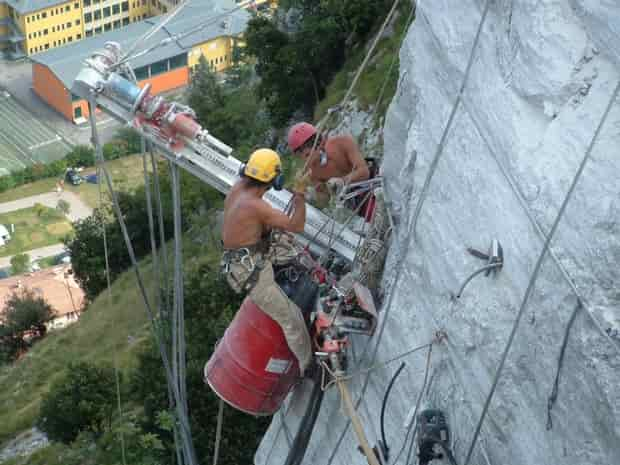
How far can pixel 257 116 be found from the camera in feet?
76.4

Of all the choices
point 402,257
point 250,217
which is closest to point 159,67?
point 250,217

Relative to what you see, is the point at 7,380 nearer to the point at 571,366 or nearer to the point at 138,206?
the point at 138,206

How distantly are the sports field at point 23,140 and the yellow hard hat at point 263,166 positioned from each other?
41.9 metres

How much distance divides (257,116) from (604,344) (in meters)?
19.6

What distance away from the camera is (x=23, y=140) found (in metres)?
48.8

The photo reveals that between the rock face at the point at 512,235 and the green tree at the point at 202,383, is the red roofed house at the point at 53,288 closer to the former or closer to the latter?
the green tree at the point at 202,383

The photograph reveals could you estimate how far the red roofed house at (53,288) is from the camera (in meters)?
30.2

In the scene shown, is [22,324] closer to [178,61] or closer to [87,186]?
[87,186]

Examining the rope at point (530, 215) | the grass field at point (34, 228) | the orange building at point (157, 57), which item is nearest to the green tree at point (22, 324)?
the grass field at point (34, 228)

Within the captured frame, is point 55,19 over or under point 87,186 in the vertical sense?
over

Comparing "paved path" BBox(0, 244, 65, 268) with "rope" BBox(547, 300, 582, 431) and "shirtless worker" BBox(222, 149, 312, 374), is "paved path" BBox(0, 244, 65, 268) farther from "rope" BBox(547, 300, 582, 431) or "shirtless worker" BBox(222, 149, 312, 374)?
"rope" BBox(547, 300, 582, 431)

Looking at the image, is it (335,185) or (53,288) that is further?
(53,288)

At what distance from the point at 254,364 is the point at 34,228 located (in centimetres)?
3605

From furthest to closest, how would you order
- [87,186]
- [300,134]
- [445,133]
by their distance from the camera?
[87,186] → [300,134] → [445,133]
